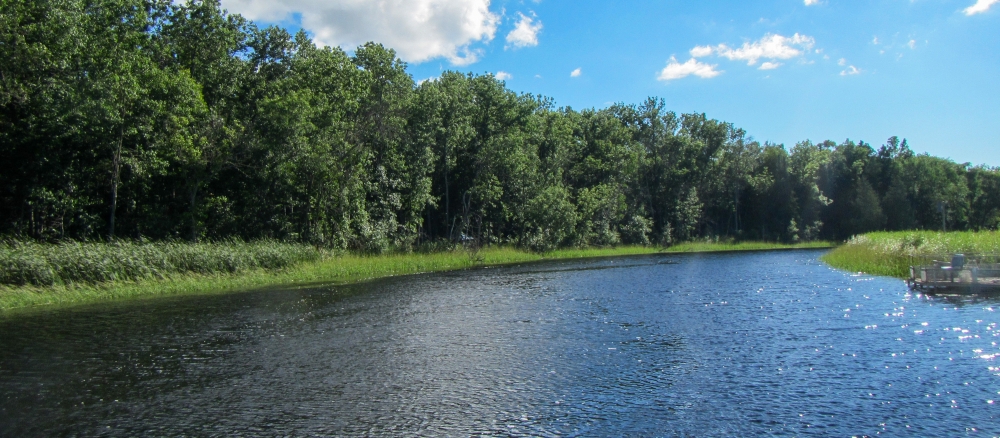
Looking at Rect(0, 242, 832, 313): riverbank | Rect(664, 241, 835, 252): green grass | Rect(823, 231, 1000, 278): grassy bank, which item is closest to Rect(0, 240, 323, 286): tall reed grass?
Rect(0, 242, 832, 313): riverbank

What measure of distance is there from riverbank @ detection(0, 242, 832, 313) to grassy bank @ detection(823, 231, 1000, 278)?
85.6 feet

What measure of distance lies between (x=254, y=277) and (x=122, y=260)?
21.4ft

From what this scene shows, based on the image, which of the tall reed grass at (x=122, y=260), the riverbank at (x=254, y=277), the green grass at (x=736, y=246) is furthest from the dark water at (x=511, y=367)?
the green grass at (x=736, y=246)

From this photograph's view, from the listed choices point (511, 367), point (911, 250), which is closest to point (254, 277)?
point (511, 367)

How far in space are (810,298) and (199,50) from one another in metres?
38.6

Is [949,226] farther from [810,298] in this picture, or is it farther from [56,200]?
[56,200]

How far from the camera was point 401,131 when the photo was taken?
4588 centimetres

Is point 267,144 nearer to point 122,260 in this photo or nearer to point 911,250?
point 122,260

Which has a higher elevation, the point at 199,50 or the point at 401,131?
the point at 199,50

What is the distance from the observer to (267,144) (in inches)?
1572

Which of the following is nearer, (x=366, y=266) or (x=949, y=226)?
(x=366, y=266)

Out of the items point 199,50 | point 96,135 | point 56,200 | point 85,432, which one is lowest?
point 85,432

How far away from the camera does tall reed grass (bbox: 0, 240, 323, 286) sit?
27.1 metres

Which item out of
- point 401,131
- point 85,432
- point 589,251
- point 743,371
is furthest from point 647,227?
point 85,432
